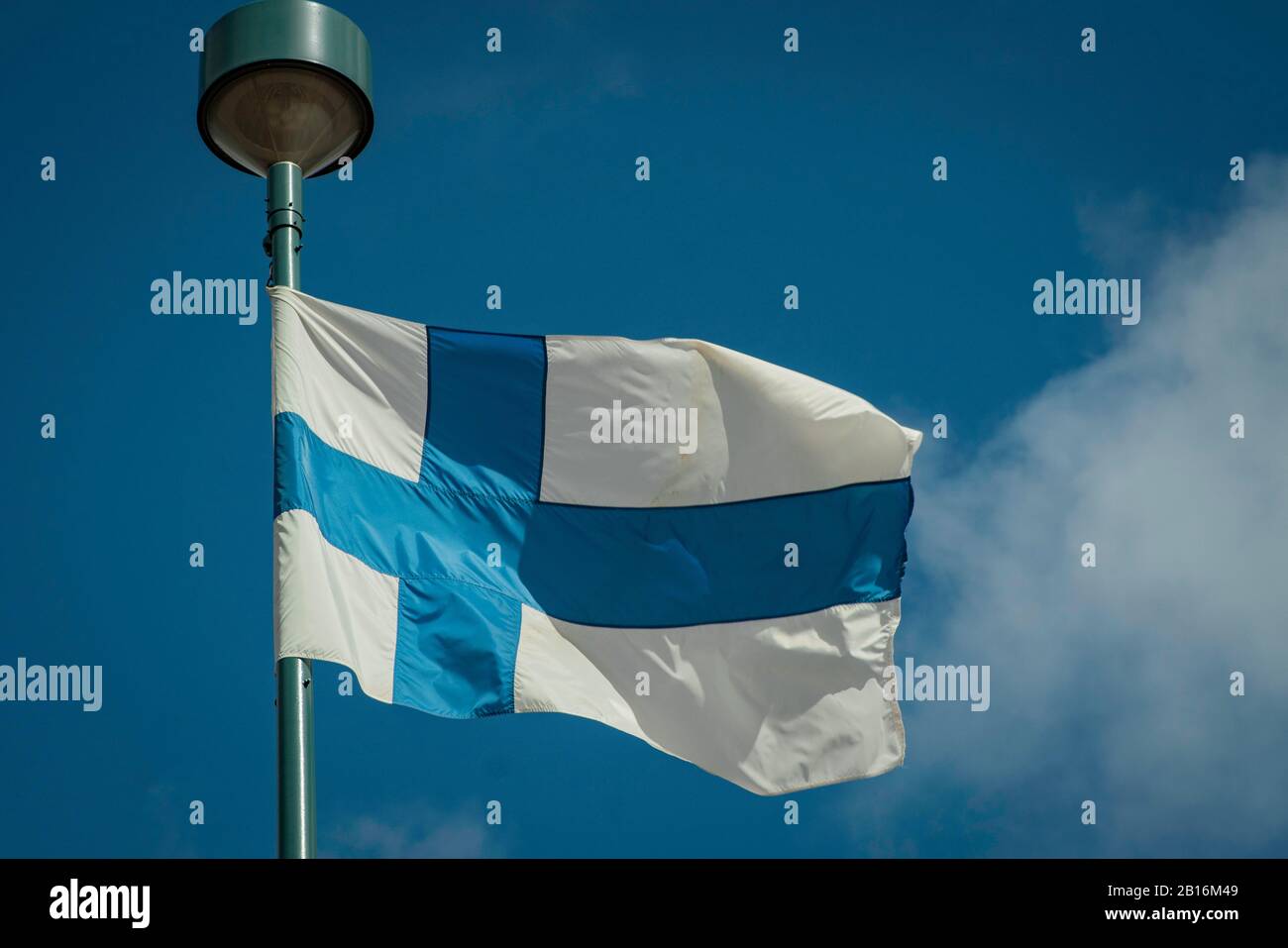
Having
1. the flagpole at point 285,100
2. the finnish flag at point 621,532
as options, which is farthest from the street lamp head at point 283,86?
the finnish flag at point 621,532

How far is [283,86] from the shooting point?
38.7 feet

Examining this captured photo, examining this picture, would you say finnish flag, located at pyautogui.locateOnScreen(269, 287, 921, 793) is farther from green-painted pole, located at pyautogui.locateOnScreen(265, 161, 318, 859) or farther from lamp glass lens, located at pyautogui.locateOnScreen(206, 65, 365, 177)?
green-painted pole, located at pyautogui.locateOnScreen(265, 161, 318, 859)

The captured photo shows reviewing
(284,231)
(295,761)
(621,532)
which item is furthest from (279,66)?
(295,761)

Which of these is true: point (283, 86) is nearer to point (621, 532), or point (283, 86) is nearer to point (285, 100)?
point (285, 100)

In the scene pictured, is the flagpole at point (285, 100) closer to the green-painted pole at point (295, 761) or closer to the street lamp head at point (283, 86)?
the street lamp head at point (283, 86)

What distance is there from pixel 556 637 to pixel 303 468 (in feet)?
6.89

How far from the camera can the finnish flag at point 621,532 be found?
1192 centimetres

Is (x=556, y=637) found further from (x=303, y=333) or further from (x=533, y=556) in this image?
(x=303, y=333)

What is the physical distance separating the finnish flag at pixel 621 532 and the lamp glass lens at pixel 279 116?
825mm

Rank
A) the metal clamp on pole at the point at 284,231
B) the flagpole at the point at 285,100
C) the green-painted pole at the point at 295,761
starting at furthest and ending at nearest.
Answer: the flagpole at the point at 285,100 → the metal clamp on pole at the point at 284,231 → the green-painted pole at the point at 295,761

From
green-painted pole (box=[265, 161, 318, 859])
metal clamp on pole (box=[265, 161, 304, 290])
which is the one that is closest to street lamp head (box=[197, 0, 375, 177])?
metal clamp on pole (box=[265, 161, 304, 290])

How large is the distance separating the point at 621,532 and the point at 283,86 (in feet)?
10.9

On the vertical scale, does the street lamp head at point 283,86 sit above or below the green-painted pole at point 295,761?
above
